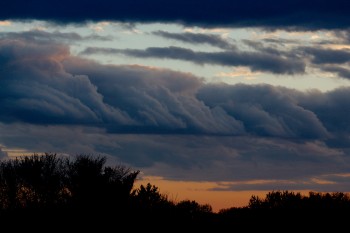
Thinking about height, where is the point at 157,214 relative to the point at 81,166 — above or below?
below

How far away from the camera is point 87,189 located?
75000 mm

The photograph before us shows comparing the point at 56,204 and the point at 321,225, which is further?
the point at 56,204

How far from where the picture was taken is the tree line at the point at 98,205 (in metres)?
67.3

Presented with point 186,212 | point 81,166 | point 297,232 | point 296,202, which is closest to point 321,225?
point 297,232

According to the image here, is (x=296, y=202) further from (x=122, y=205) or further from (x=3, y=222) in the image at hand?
(x=3, y=222)

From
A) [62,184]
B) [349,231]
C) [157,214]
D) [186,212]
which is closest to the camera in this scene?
[349,231]

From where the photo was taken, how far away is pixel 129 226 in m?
66.4

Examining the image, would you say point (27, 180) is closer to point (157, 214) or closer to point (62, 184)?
point (62, 184)

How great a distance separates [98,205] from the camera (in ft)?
226

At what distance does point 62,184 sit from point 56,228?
55.3 feet

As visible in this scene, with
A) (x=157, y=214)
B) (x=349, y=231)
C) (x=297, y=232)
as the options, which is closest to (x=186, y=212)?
(x=157, y=214)

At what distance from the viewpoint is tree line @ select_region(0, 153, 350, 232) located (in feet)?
221

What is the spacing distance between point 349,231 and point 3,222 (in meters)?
29.1

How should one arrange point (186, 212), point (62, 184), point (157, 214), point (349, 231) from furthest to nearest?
point (62, 184), point (186, 212), point (157, 214), point (349, 231)
